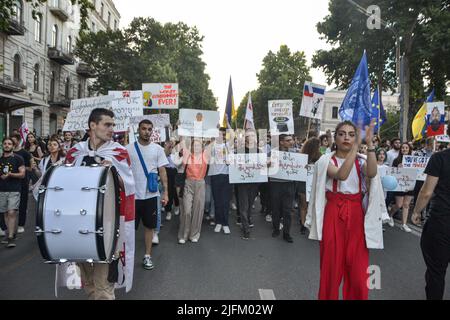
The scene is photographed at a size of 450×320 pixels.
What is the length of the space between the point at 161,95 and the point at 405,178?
21.5 ft

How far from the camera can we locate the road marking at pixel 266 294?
14.4 ft

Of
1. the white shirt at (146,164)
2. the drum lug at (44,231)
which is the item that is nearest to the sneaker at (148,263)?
the white shirt at (146,164)

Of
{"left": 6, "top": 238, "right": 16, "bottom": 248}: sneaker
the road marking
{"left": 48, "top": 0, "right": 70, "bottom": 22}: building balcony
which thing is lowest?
{"left": 6, "top": 238, "right": 16, "bottom": 248}: sneaker

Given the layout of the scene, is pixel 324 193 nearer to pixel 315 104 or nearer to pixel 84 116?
pixel 84 116

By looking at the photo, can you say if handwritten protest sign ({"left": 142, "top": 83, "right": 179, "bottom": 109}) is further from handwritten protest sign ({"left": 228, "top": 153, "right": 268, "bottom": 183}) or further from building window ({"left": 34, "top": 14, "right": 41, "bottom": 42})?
building window ({"left": 34, "top": 14, "right": 41, "bottom": 42})

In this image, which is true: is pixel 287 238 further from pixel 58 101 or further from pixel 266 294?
pixel 58 101

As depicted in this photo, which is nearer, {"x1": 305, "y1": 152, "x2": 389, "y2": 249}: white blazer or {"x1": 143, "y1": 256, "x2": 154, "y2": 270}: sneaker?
{"x1": 305, "y1": 152, "x2": 389, "y2": 249}: white blazer

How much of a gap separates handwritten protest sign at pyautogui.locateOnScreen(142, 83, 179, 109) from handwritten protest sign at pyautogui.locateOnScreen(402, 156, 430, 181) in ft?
19.3

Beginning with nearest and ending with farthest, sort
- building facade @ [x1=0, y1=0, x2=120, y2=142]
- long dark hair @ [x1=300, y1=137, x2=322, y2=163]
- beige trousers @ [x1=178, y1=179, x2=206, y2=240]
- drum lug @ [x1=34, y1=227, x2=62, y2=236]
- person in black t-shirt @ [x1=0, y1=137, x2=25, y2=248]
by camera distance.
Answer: drum lug @ [x1=34, y1=227, x2=62, y2=236], person in black t-shirt @ [x1=0, y1=137, x2=25, y2=248], beige trousers @ [x1=178, y1=179, x2=206, y2=240], long dark hair @ [x1=300, y1=137, x2=322, y2=163], building facade @ [x1=0, y1=0, x2=120, y2=142]

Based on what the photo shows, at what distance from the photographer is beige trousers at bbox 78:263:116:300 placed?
11.5 feet

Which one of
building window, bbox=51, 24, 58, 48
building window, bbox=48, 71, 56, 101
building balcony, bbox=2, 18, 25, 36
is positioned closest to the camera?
building balcony, bbox=2, 18, 25, 36

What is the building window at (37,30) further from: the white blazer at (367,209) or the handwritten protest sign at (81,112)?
the white blazer at (367,209)

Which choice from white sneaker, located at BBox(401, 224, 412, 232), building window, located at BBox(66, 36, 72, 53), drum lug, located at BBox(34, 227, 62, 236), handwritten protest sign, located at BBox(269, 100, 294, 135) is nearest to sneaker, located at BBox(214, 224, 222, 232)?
handwritten protest sign, located at BBox(269, 100, 294, 135)

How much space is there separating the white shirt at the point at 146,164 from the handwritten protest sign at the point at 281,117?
426 centimetres
